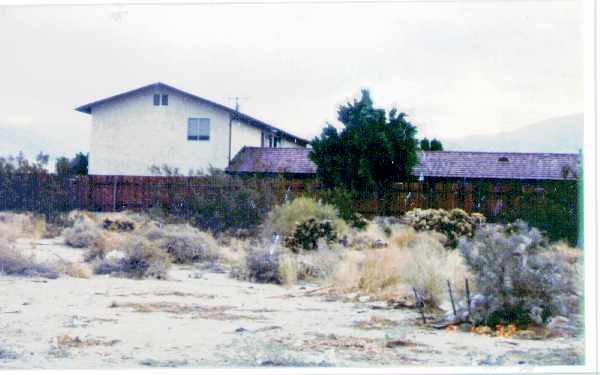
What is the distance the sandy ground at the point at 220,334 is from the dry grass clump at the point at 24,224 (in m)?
7.37

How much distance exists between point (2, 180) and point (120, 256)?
25.6ft

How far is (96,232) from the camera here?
16.4m

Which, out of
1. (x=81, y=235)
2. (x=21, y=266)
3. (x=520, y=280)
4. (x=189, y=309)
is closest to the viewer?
(x=520, y=280)

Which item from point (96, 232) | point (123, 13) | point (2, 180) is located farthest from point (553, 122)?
point (2, 180)

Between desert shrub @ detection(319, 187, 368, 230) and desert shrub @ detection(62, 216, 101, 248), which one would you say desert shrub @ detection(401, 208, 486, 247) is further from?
desert shrub @ detection(62, 216, 101, 248)

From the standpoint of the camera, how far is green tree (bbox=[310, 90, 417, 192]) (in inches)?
939

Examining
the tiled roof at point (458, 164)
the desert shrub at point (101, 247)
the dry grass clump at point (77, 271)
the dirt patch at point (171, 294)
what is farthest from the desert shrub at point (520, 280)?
the tiled roof at point (458, 164)

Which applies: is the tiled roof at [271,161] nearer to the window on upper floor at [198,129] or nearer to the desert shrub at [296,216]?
the window on upper floor at [198,129]

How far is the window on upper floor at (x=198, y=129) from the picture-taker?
103 ft

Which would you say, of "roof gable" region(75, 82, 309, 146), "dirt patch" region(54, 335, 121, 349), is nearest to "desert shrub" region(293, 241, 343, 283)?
"dirt patch" region(54, 335, 121, 349)

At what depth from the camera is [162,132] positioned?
3128cm

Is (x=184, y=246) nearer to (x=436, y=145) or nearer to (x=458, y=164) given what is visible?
(x=458, y=164)

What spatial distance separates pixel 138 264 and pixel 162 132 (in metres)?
19.9

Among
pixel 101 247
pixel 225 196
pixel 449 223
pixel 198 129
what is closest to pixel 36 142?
pixel 101 247
